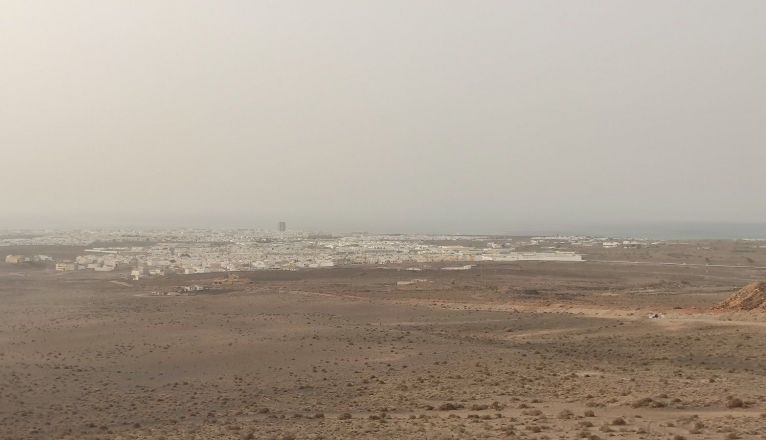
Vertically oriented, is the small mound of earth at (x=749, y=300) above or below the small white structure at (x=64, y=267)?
above

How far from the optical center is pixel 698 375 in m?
20.1

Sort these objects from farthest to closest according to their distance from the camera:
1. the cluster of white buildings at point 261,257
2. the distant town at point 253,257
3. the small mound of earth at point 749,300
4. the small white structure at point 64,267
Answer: the cluster of white buildings at point 261,257
the distant town at point 253,257
the small white structure at point 64,267
the small mound of earth at point 749,300

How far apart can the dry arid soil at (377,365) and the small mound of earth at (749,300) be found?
3.13ft

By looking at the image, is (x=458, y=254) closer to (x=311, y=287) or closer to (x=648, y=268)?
(x=648, y=268)

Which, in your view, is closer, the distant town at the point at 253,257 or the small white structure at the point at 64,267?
the small white structure at the point at 64,267

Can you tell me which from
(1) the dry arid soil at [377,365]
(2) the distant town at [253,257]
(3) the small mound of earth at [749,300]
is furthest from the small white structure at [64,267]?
(3) the small mound of earth at [749,300]

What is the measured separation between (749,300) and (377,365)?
21.6 metres

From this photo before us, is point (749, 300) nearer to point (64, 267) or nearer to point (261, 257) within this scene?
point (64, 267)

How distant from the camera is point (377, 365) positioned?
957 inches

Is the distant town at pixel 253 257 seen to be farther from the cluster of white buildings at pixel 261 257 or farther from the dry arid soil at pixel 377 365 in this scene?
the dry arid soil at pixel 377 365

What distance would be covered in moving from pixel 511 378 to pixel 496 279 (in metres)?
44.8

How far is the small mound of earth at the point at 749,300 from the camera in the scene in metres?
33.4

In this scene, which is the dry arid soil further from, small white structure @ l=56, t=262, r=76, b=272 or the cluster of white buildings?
the cluster of white buildings

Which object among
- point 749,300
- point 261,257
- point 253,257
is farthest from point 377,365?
point 261,257
